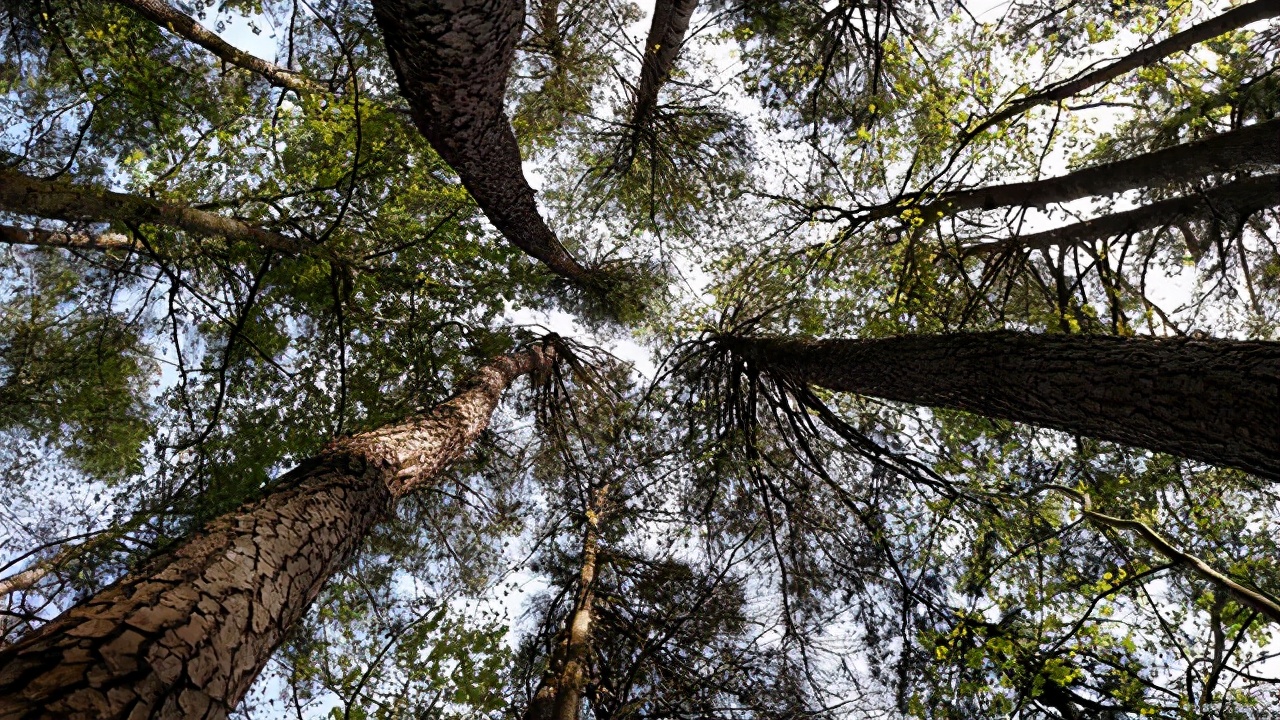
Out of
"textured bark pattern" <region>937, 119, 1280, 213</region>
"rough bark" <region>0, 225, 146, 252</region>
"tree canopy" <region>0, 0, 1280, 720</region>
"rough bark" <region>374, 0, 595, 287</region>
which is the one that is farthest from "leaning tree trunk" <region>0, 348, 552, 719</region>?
"textured bark pattern" <region>937, 119, 1280, 213</region>

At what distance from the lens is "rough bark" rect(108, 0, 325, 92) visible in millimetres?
5574

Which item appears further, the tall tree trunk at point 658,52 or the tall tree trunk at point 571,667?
the tall tree trunk at point 658,52

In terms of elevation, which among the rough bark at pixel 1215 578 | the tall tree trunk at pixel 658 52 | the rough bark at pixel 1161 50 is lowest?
the rough bark at pixel 1215 578

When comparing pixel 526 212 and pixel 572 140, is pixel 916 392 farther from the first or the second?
pixel 572 140

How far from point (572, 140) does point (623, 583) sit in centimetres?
596

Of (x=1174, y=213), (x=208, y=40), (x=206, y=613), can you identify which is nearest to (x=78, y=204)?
(x=206, y=613)

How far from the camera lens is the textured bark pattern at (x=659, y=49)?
5833mm

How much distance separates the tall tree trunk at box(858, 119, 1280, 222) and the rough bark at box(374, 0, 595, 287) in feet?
10.1

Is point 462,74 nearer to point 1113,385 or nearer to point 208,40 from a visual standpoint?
point 1113,385

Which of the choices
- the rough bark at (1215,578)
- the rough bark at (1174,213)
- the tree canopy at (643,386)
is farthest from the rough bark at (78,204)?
the rough bark at (1174,213)

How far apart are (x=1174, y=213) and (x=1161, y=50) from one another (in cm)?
127

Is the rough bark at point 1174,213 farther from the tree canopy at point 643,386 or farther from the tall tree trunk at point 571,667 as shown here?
the tall tree trunk at point 571,667

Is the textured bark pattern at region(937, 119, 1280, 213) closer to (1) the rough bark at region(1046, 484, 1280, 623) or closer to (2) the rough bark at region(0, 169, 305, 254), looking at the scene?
(1) the rough bark at region(1046, 484, 1280, 623)

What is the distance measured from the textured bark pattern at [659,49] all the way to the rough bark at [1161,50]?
2.96m
